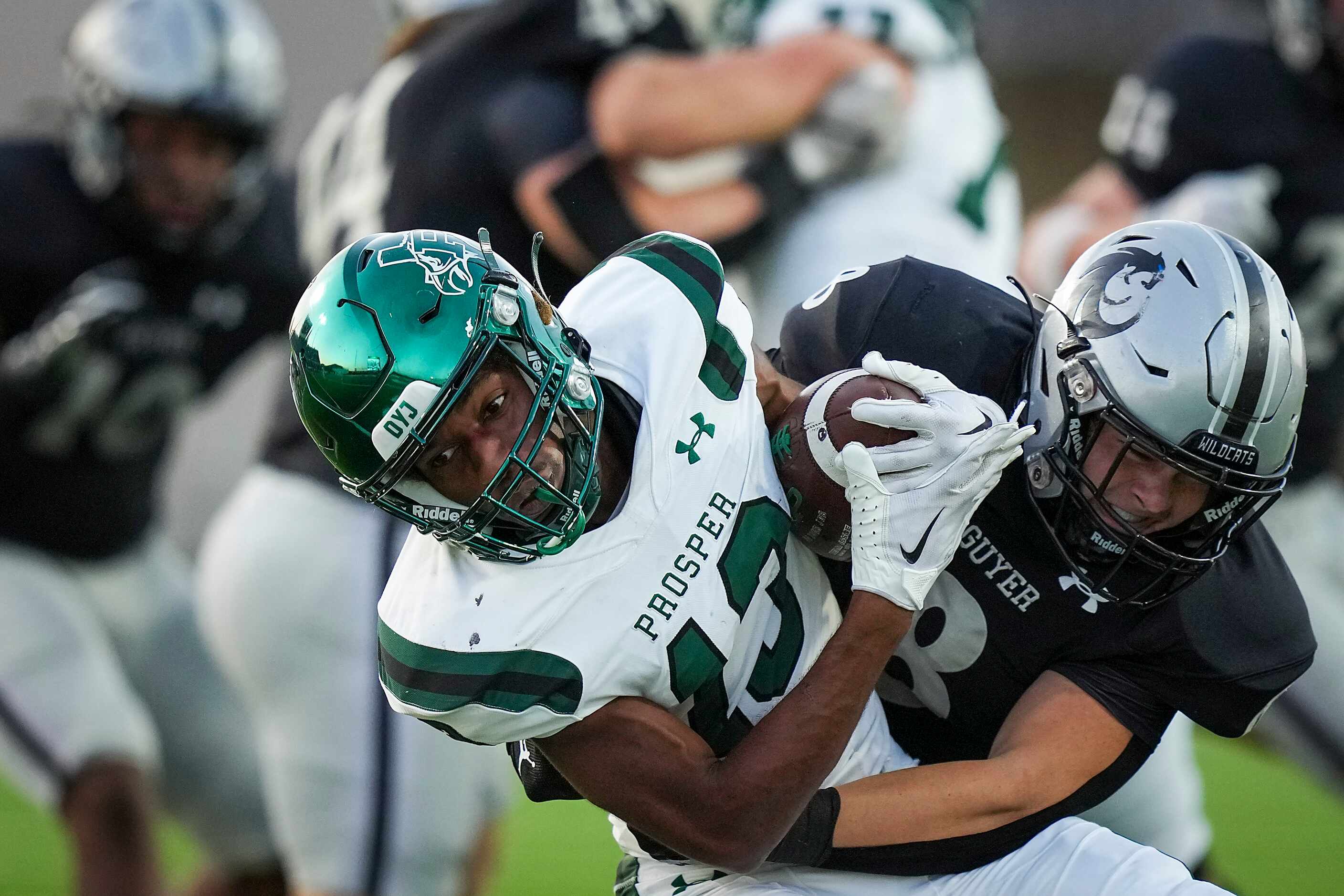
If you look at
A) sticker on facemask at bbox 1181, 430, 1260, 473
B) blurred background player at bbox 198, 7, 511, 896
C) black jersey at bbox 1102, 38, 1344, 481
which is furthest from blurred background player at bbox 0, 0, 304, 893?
sticker on facemask at bbox 1181, 430, 1260, 473

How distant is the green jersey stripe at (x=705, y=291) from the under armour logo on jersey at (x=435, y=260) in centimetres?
34

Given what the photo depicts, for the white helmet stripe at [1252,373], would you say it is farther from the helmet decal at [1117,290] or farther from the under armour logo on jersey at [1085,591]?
the under armour logo on jersey at [1085,591]

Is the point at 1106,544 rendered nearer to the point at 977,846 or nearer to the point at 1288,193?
the point at 977,846

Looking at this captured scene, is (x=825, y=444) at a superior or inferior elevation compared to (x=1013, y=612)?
superior

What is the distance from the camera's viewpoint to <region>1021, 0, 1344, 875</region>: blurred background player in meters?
4.40

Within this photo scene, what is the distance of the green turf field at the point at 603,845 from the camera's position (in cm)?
489

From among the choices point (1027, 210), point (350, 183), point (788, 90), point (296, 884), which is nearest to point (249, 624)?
point (296, 884)

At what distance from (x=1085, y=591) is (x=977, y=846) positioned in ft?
1.25

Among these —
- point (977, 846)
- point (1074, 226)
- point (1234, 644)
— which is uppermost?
point (1234, 644)

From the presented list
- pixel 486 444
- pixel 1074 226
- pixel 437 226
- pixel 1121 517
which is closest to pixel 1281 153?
pixel 1074 226

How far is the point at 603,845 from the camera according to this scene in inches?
213

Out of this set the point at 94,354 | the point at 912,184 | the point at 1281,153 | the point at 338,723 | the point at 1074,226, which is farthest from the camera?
the point at 1074,226

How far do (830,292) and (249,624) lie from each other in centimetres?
193

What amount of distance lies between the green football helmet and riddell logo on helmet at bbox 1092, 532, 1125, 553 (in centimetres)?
68
